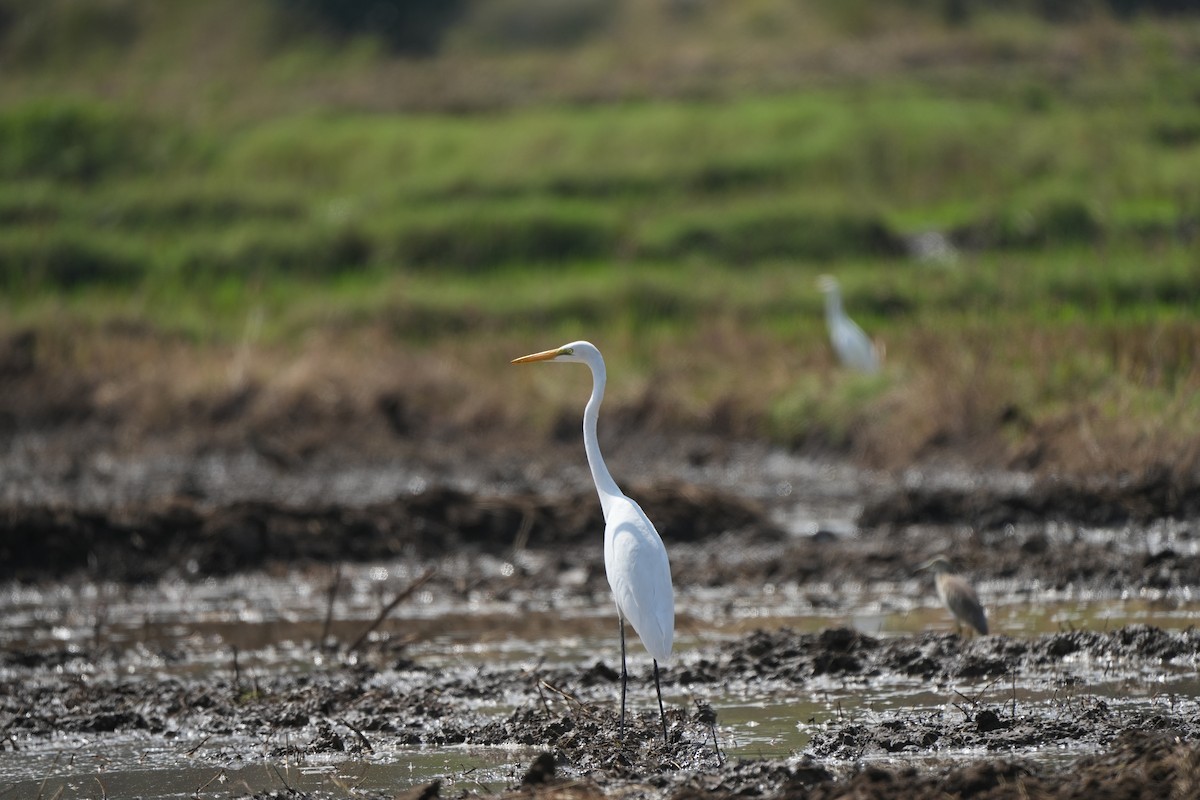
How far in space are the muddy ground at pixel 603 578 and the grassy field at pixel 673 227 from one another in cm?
97

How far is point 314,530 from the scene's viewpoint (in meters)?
11.8

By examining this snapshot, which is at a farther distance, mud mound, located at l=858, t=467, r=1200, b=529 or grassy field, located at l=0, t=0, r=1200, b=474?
grassy field, located at l=0, t=0, r=1200, b=474

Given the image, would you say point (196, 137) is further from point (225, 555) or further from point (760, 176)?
point (225, 555)

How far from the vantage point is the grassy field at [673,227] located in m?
15.7

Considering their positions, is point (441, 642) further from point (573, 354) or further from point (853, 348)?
point (853, 348)

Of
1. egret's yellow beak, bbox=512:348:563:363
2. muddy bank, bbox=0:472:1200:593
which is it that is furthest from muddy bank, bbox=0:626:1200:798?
muddy bank, bbox=0:472:1200:593

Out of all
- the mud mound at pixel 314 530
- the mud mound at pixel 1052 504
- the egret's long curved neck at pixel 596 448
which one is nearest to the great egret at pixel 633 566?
the egret's long curved neck at pixel 596 448

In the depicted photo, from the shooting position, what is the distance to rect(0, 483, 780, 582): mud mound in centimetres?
1134

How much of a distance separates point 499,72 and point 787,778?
34.2 meters

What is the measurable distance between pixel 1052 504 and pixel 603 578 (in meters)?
3.37

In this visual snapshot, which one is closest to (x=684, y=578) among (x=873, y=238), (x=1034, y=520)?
(x=1034, y=520)

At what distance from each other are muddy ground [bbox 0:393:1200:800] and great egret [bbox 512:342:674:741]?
402 millimetres

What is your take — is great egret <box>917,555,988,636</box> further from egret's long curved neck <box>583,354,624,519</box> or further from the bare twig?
the bare twig

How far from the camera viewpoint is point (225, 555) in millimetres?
11414
